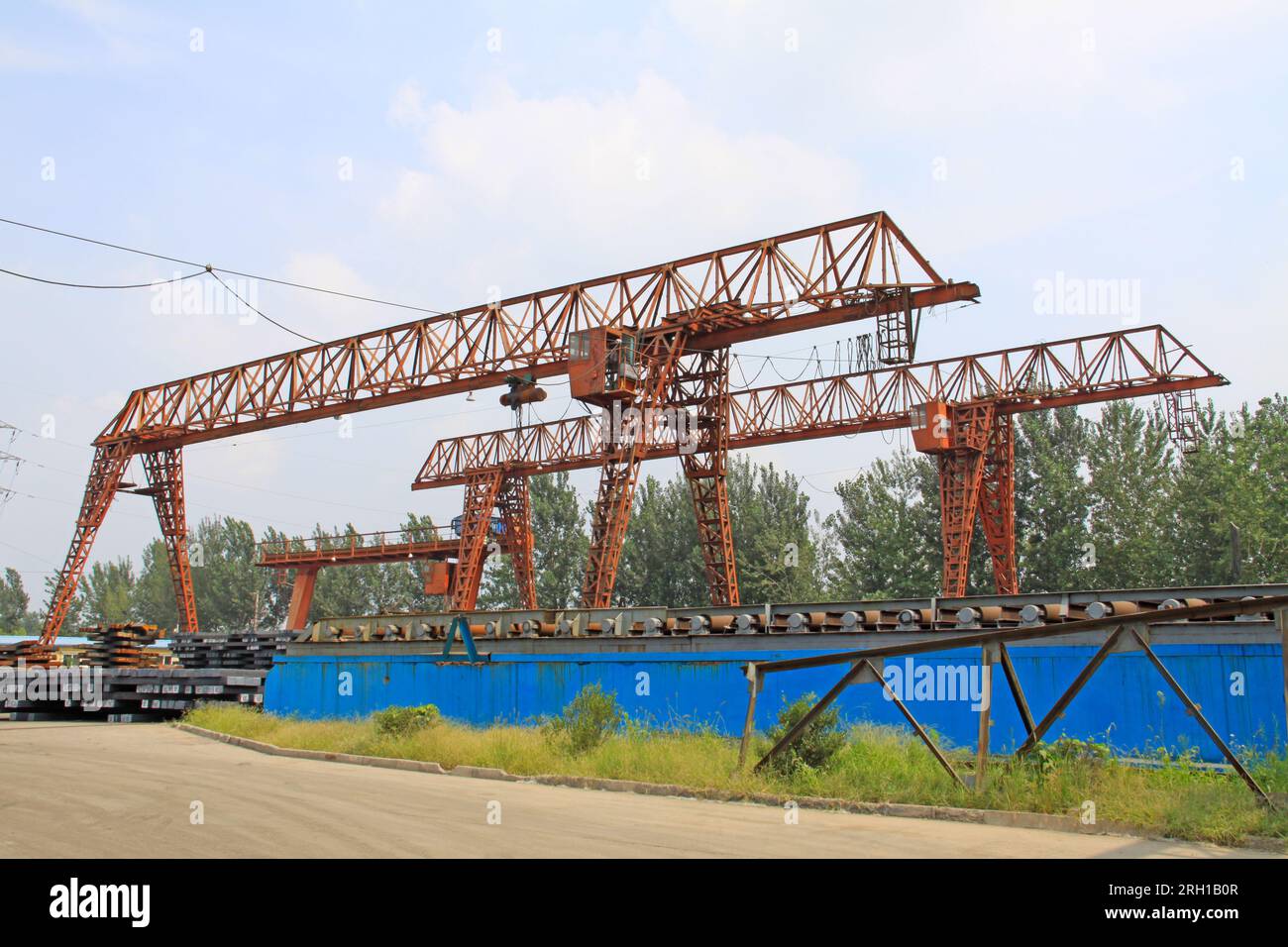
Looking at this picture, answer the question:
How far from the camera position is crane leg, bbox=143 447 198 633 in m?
40.9

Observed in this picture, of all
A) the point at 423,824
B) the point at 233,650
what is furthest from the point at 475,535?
the point at 423,824

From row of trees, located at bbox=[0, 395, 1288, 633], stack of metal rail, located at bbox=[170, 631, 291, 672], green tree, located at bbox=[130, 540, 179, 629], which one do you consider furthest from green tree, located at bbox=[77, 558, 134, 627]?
stack of metal rail, located at bbox=[170, 631, 291, 672]

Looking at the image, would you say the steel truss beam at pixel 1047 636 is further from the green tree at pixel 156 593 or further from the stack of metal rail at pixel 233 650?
the green tree at pixel 156 593

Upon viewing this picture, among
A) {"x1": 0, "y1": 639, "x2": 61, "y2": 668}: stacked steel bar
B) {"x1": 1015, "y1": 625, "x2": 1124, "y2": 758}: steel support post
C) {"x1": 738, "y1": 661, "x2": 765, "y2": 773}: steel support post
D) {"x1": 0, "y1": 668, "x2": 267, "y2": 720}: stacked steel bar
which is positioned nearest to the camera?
{"x1": 1015, "y1": 625, "x2": 1124, "y2": 758}: steel support post

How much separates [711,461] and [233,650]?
14093 millimetres

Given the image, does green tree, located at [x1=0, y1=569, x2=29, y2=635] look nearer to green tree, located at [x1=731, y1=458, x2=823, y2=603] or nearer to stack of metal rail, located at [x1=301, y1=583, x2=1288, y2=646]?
green tree, located at [x1=731, y1=458, x2=823, y2=603]

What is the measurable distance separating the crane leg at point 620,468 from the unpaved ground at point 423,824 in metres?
14.5

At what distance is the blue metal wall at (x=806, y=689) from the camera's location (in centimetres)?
1167

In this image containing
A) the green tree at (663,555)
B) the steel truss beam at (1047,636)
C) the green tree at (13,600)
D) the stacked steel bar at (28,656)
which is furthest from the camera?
the green tree at (13,600)

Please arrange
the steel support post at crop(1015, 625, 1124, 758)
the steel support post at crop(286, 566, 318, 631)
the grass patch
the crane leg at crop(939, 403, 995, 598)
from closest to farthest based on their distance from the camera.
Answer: the grass patch
the steel support post at crop(1015, 625, 1124, 758)
the crane leg at crop(939, 403, 995, 598)
the steel support post at crop(286, 566, 318, 631)

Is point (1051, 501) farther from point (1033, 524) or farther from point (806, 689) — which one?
point (806, 689)

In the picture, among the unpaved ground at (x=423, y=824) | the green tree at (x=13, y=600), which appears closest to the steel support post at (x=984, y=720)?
the unpaved ground at (x=423, y=824)

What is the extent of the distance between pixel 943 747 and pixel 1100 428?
138ft

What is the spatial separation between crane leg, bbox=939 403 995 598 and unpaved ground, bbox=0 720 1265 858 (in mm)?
25680
